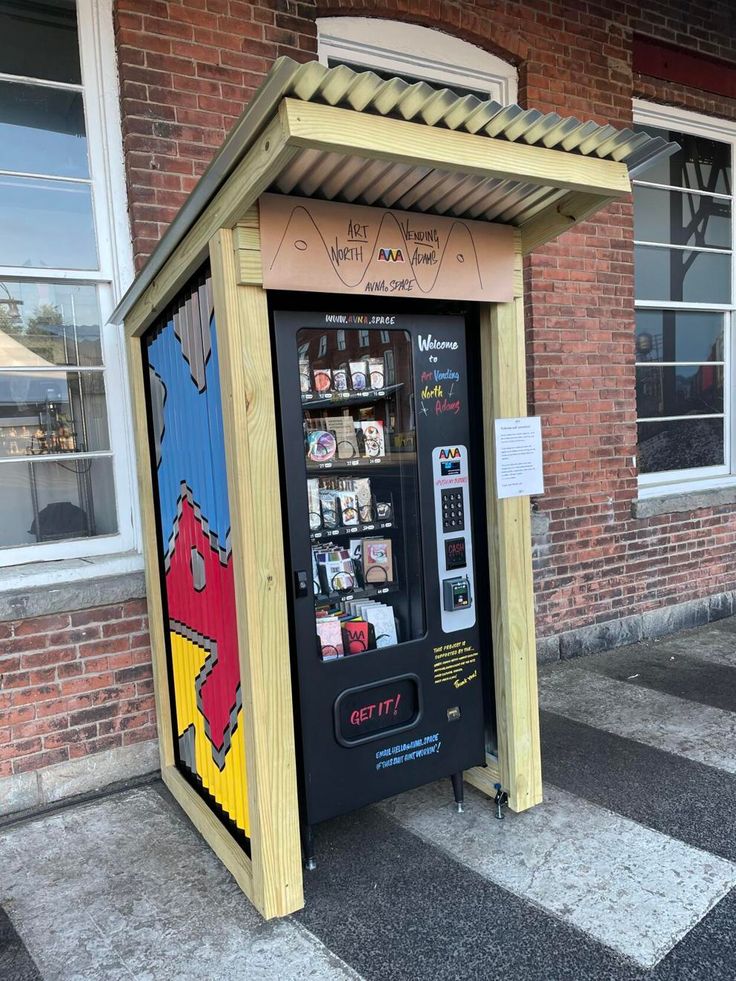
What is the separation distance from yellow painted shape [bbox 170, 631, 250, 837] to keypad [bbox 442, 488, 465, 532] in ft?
3.57

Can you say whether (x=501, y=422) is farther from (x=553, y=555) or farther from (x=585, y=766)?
(x=553, y=555)

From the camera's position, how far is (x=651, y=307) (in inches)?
217

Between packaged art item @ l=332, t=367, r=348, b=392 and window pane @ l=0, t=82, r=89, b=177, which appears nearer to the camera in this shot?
packaged art item @ l=332, t=367, r=348, b=392

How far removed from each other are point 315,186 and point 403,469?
1112mm

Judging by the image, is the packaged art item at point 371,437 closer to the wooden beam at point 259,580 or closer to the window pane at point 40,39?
the wooden beam at point 259,580

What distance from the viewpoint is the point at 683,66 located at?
544cm

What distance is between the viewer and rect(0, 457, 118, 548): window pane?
3.40 meters

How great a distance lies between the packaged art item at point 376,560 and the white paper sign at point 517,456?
21.0 inches

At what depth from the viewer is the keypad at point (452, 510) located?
2.82 m

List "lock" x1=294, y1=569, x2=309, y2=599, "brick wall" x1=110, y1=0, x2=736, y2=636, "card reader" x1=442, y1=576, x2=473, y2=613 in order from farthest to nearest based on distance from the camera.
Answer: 1. "brick wall" x1=110, y1=0, x2=736, y2=636
2. "card reader" x1=442, y1=576, x2=473, y2=613
3. "lock" x1=294, y1=569, x2=309, y2=599

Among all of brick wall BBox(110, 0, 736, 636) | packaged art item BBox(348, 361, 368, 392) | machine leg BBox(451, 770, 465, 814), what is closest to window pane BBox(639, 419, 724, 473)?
brick wall BBox(110, 0, 736, 636)

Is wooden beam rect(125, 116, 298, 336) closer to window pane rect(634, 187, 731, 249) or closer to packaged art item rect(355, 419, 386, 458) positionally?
packaged art item rect(355, 419, 386, 458)

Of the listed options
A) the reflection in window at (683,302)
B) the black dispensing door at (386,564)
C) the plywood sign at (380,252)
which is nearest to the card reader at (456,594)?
the black dispensing door at (386,564)

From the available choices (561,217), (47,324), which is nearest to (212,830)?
(47,324)
